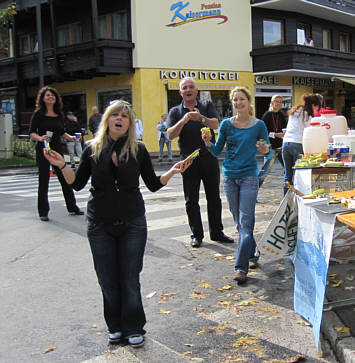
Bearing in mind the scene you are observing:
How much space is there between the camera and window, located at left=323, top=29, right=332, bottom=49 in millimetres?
28078

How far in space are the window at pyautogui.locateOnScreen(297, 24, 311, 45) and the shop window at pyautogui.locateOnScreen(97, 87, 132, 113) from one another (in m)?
10.3

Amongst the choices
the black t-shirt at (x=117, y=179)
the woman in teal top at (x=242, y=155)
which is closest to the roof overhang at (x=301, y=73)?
the woman in teal top at (x=242, y=155)

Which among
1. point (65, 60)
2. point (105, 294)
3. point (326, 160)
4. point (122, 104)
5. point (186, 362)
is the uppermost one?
point (65, 60)

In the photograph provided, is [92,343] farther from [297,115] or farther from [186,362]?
[297,115]

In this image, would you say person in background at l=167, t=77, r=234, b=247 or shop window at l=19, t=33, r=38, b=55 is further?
shop window at l=19, t=33, r=38, b=55

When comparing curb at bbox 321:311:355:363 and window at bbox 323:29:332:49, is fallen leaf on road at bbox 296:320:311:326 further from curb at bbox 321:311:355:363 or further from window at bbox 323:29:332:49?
window at bbox 323:29:332:49

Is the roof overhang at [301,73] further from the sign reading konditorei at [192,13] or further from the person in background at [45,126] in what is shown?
the person in background at [45,126]

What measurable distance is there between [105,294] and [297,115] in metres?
4.27

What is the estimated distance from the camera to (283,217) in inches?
172

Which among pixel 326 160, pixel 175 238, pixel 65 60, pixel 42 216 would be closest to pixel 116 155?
pixel 326 160

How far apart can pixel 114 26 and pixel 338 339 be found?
20453 mm

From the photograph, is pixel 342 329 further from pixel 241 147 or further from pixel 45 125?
pixel 45 125

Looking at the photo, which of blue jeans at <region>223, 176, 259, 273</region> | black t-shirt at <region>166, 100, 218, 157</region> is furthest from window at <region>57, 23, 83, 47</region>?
blue jeans at <region>223, 176, 259, 273</region>

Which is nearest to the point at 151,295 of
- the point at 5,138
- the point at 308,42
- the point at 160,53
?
the point at 5,138
